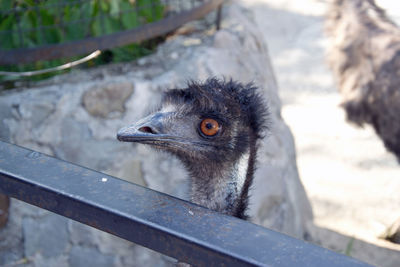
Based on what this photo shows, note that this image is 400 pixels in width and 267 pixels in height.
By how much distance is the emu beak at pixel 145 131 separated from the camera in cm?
128

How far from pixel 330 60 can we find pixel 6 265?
2643 millimetres

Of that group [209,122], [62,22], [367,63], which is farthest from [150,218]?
[367,63]

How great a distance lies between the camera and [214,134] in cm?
148

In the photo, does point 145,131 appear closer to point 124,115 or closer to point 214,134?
point 214,134

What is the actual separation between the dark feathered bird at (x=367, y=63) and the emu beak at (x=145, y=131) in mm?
2130

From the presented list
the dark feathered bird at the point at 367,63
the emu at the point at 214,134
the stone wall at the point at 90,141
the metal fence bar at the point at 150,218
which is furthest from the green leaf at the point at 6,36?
the dark feathered bird at the point at 367,63

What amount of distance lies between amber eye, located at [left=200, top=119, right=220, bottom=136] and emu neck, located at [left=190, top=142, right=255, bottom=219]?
11cm

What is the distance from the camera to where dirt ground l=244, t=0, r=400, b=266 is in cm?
286

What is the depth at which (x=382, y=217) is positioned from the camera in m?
2.97

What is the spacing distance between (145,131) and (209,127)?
0.64ft

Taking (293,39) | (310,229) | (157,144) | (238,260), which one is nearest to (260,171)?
(310,229)

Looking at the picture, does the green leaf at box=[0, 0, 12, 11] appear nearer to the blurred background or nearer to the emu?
the blurred background

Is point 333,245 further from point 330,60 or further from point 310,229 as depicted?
point 330,60

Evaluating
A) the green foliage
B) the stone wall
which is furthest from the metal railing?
the stone wall
